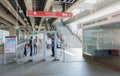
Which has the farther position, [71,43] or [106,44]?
[71,43]

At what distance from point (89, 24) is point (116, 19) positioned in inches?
157

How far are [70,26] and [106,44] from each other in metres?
17.1

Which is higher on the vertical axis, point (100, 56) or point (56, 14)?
point (56, 14)

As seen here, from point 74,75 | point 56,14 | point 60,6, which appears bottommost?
point 74,75

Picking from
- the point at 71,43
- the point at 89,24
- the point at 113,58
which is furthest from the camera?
the point at 71,43

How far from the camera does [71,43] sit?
24641 millimetres

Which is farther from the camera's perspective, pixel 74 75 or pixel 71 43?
pixel 71 43

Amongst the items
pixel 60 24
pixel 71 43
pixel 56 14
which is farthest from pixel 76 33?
pixel 56 14

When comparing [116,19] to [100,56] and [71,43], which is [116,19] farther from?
[71,43]

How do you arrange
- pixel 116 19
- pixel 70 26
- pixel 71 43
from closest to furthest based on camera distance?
pixel 116 19
pixel 71 43
pixel 70 26

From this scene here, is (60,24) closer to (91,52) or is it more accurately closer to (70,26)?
(70,26)

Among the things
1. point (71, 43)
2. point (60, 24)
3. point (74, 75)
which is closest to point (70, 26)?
point (60, 24)

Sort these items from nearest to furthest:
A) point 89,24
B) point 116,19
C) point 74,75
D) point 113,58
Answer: point 74,75 < point 116,19 < point 113,58 < point 89,24

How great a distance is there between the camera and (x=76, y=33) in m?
26.0
